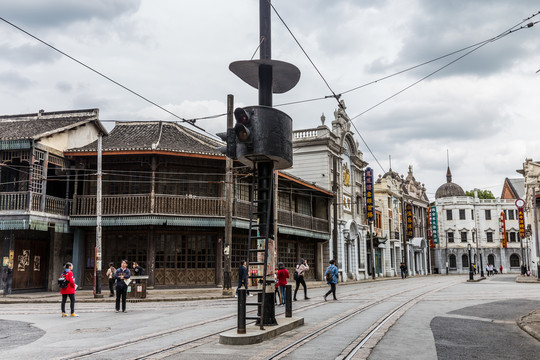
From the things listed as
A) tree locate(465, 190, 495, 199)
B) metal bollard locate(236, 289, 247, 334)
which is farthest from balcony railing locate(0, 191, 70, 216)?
tree locate(465, 190, 495, 199)

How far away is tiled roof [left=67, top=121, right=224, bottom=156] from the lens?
24.3 m

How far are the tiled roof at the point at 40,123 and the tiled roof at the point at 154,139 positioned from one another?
4.42ft

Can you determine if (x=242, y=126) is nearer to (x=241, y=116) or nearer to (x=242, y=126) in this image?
(x=242, y=126)

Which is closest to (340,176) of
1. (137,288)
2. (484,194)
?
(137,288)

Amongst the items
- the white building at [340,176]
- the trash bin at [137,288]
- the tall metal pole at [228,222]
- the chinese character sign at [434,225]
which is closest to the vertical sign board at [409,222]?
the chinese character sign at [434,225]

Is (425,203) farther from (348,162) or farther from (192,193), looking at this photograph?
(192,193)

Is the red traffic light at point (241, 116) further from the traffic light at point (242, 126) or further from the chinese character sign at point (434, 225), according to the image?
the chinese character sign at point (434, 225)

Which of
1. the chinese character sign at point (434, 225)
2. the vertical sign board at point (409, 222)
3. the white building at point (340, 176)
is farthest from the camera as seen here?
the chinese character sign at point (434, 225)

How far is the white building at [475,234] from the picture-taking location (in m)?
73.7

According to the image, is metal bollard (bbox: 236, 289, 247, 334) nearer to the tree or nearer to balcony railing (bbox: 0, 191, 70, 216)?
balcony railing (bbox: 0, 191, 70, 216)

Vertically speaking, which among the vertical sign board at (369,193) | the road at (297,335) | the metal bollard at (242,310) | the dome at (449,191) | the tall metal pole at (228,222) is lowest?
the road at (297,335)

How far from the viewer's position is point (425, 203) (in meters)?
74.9

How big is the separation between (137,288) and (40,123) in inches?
454

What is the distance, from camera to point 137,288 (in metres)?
19.6
